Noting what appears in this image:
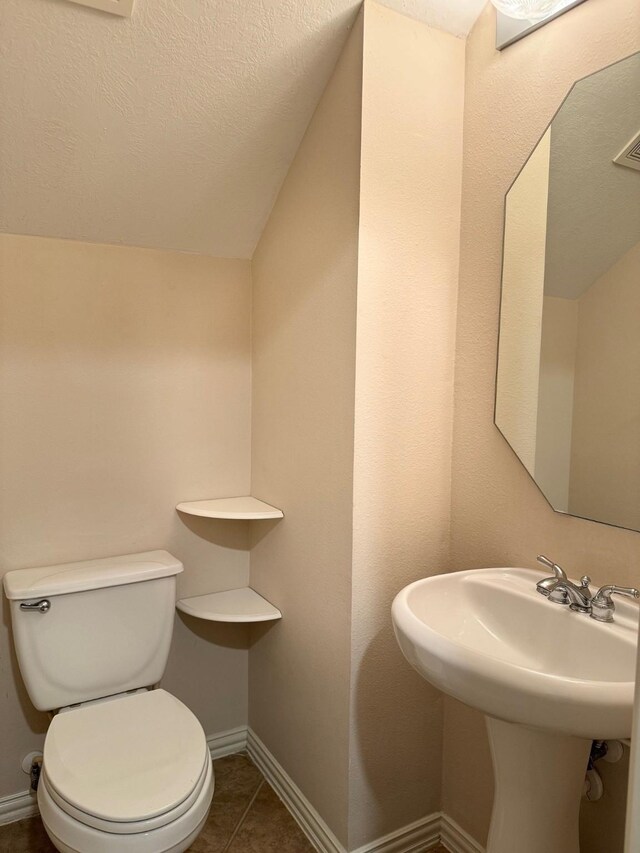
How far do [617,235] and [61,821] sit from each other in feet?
5.68

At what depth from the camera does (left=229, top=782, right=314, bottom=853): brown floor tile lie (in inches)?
68.2

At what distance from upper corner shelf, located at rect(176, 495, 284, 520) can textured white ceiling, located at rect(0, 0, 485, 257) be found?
2.85ft

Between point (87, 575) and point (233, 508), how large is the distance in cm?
48

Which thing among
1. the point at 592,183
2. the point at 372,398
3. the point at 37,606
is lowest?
the point at 37,606

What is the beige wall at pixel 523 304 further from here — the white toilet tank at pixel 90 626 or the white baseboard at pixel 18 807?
the white baseboard at pixel 18 807

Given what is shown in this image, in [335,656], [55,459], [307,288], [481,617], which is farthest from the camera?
[55,459]

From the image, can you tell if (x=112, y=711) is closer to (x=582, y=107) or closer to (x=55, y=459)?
(x=55, y=459)

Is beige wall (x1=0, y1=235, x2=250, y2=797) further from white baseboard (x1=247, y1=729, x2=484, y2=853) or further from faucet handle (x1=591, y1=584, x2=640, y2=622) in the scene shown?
faucet handle (x1=591, y1=584, x2=640, y2=622)

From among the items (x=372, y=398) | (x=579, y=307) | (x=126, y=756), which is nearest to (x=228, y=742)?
(x=126, y=756)

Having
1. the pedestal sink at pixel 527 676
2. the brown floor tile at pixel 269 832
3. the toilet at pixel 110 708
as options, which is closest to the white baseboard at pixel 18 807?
the toilet at pixel 110 708

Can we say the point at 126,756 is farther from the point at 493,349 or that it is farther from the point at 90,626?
the point at 493,349

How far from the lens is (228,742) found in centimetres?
219

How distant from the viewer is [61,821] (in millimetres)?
1308

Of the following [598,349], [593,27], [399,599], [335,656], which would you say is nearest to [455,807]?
[335,656]
